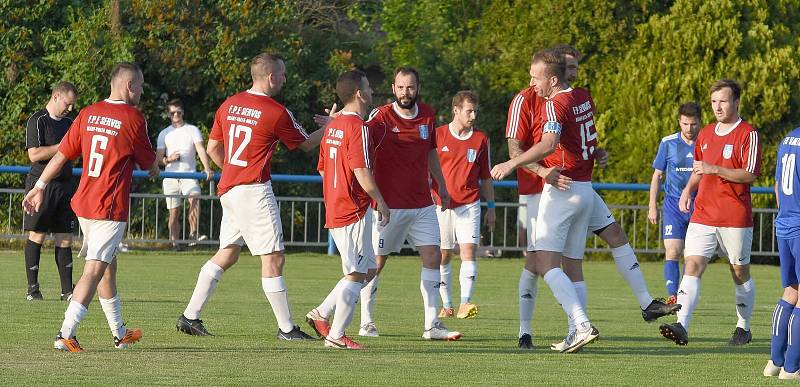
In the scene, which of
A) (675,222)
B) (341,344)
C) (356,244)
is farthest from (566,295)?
(675,222)

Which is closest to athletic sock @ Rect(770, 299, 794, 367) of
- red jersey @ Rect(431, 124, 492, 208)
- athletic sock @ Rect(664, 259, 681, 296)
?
red jersey @ Rect(431, 124, 492, 208)

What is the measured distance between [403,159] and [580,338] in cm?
239

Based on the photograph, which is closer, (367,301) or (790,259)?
(790,259)

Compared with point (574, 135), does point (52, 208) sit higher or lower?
lower

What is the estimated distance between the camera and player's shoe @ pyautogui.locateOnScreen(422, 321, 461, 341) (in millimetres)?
11172

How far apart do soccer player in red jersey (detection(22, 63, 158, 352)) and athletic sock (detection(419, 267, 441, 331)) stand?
2606mm

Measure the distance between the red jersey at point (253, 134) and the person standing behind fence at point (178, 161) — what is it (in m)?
10.7

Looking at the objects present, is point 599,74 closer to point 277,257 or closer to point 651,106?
point 651,106

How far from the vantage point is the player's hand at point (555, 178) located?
10.1 metres

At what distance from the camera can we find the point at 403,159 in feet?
38.1

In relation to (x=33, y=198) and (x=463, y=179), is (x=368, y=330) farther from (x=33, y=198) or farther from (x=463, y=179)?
(x=463, y=179)

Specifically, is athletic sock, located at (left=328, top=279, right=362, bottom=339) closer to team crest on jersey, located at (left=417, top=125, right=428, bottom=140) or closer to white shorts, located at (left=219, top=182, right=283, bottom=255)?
white shorts, located at (left=219, top=182, right=283, bottom=255)

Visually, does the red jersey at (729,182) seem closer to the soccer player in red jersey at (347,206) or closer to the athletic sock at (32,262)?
the soccer player in red jersey at (347,206)

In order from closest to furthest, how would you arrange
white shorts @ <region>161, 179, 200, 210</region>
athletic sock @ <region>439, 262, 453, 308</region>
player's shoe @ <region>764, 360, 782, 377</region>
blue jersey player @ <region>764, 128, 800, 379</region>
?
blue jersey player @ <region>764, 128, 800, 379</region>
player's shoe @ <region>764, 360, 782, 377</region>
athletic sock @ <region>439, 262, 453, 308</region>
white shorts @ <region>161, 179, 200, 210</region>
